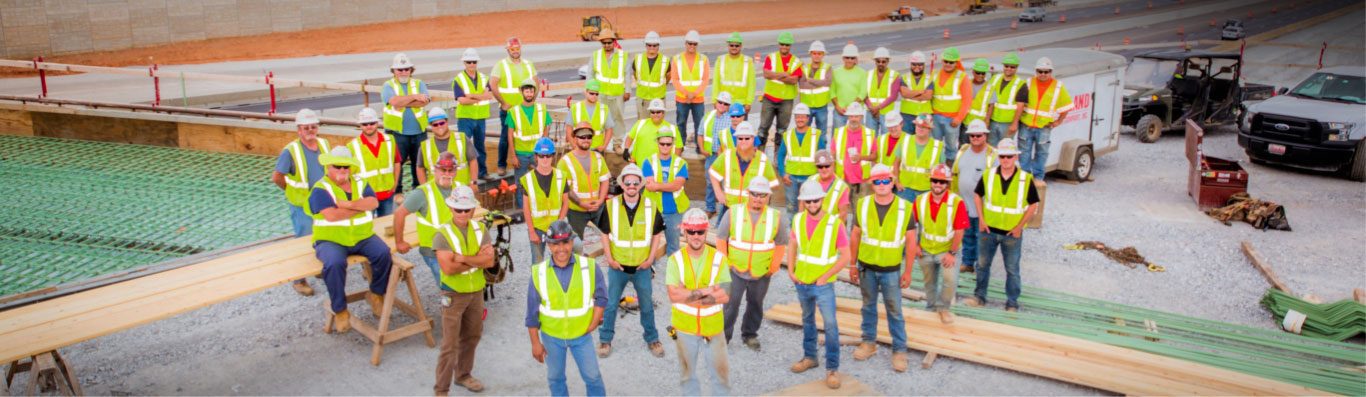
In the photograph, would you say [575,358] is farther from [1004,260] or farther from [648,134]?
[1004,260]

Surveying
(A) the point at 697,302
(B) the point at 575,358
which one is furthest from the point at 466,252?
(A) the point at 697,302

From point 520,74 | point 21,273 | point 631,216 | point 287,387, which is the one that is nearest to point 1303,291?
point 631,216

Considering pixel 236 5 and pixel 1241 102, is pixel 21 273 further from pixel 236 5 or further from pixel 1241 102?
pixel 236 5

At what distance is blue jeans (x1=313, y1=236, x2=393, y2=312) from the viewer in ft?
30.5

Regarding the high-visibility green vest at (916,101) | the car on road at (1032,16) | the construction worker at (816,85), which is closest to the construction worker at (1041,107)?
the high-visibility green vest at (916,101)

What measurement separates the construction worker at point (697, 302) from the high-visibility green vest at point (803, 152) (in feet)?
14.1

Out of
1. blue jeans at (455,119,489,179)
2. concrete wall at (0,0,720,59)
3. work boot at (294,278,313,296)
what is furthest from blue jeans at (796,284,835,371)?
concrete wall at (0,0,720,59)

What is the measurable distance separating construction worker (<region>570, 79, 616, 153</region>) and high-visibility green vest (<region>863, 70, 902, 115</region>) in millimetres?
3762

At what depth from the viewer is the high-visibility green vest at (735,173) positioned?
10938 millimetres

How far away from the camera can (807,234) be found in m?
8.70

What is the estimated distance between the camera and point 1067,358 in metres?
9.12

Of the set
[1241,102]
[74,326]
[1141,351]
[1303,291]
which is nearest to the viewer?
[74,326]

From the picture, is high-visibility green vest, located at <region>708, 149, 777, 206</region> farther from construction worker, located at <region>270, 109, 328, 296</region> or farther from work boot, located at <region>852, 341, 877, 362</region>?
construction worker, located at <region>270, 109, 328, 296</region>

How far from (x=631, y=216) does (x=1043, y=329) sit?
4.26 m
